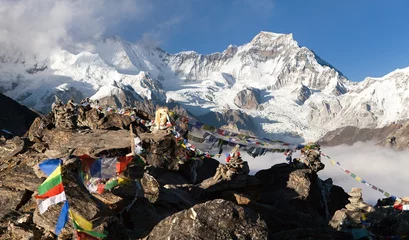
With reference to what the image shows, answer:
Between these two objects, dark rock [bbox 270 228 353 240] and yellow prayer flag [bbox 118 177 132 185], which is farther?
yellow prayer flag [bbox 118 177 132 185]

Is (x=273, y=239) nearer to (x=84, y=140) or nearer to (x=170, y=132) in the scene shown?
(x=170, y=132)

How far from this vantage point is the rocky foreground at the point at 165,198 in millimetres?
10070

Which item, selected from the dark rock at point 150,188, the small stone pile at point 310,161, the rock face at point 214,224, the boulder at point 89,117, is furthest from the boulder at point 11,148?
the small stone pile at point 310,161

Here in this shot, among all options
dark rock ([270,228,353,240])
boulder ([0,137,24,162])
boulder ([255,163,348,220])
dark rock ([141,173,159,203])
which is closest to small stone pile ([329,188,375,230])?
boulder ([255,163,348,220])

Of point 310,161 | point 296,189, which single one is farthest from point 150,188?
point 310,161

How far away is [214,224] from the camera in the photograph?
9.73 meters

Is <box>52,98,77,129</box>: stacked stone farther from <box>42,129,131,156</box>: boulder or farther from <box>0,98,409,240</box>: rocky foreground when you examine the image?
<box>42,129,131,156</box>: boulder

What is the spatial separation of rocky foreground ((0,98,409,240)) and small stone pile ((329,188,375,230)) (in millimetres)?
67

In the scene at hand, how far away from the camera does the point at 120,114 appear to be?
36.4 metres

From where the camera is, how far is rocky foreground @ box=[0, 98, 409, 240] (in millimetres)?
10070

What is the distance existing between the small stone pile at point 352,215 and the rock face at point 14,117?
91.2m

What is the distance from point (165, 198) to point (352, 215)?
10601 millimetres

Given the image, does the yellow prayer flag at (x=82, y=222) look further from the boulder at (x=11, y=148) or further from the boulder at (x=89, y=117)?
the boulder at (x=89, y=117)

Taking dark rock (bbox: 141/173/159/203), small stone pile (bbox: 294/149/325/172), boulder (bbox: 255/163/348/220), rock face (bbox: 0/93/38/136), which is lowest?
dark rock (bbox: 141/173/159/203)
